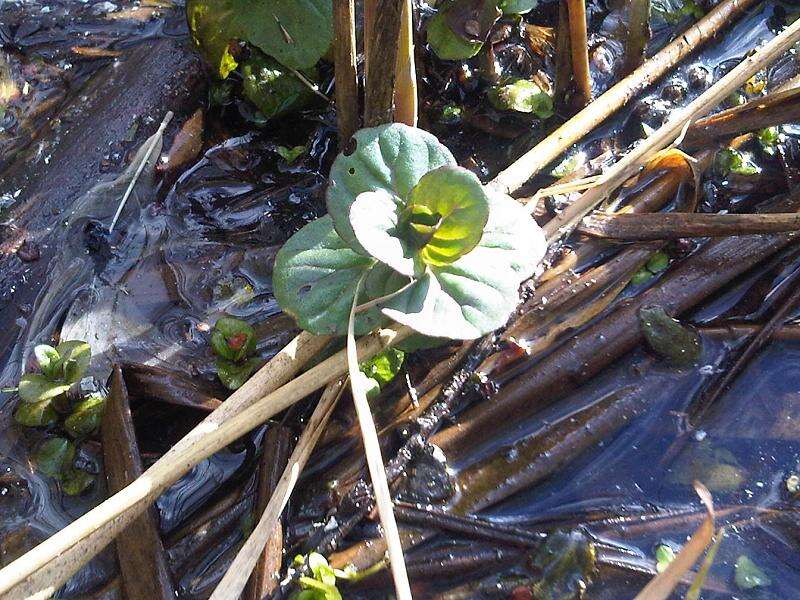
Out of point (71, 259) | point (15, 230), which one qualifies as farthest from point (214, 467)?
point (15, 230)

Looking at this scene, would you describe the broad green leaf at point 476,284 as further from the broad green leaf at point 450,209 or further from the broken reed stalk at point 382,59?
the broken reed stalk at point 382,59

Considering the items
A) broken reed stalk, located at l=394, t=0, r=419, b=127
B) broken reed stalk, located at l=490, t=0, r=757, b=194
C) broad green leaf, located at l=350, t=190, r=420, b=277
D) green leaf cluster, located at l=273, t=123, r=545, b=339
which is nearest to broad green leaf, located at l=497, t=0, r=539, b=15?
broken reed stalk, located at l=490, t=0, r=757, b=194

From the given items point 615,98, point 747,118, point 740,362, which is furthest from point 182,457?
point 747,118

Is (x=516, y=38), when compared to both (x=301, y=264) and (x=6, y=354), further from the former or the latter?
(x=6, y=354)

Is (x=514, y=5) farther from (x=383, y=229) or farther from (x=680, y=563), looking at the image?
(x=680, y=563)

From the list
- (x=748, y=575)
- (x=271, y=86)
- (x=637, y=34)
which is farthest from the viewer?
(x=637, y=34)

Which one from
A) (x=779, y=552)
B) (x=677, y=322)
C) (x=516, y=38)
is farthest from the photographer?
(x=516, y=38)
